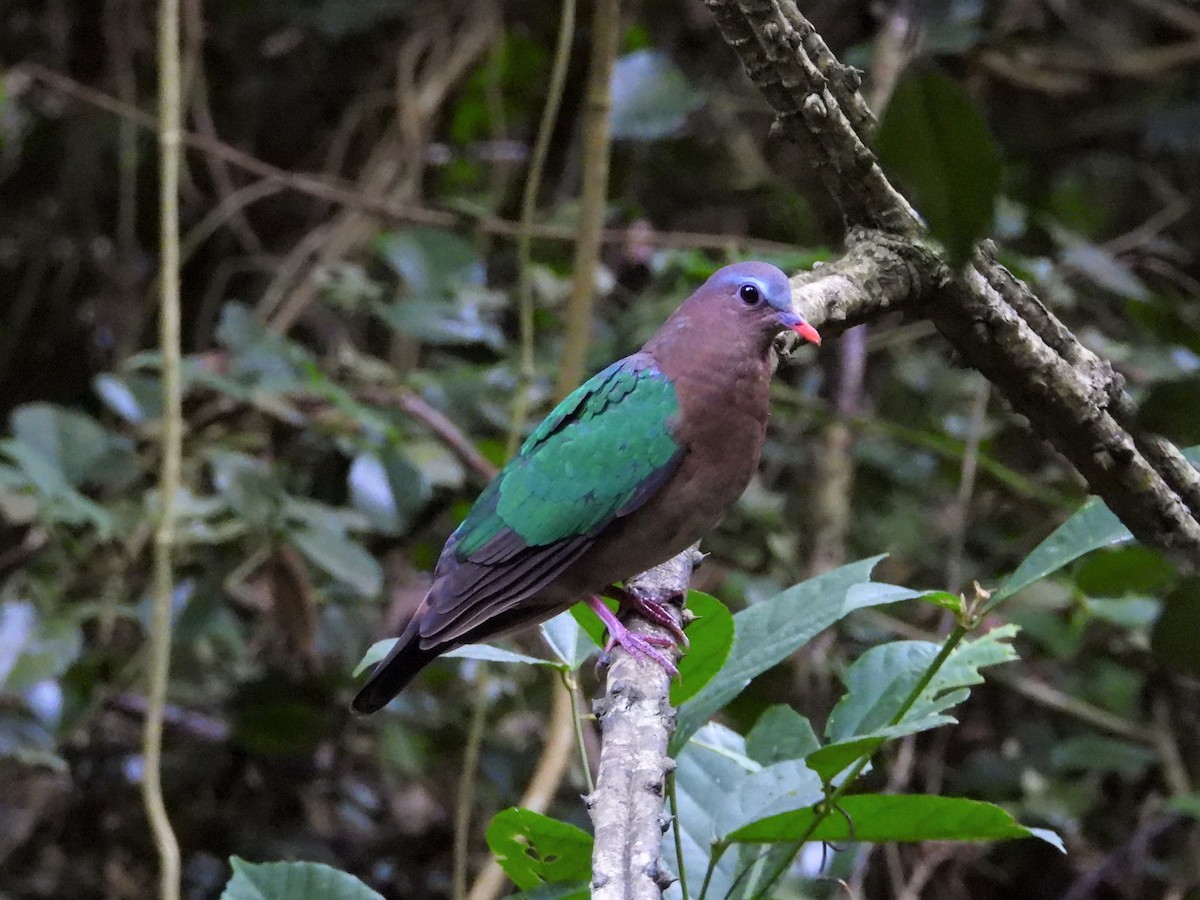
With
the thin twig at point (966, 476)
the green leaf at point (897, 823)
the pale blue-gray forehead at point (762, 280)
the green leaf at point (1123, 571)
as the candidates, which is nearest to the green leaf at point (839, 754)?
the green leaf at point (897, 823)

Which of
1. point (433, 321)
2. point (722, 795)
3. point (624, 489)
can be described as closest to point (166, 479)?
point (433, 321)

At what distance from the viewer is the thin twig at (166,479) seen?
8.15 feet

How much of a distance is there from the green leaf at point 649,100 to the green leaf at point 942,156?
3.17m

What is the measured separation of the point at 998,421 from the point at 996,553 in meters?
0.44

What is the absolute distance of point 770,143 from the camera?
15.9 ft

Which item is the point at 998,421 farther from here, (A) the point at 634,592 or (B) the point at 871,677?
(B) the point at 871,677

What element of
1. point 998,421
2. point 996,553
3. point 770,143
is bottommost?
point 996,553

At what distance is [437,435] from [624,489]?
1364 mm

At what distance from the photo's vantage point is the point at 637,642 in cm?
178

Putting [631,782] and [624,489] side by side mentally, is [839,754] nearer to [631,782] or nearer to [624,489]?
[631,782]

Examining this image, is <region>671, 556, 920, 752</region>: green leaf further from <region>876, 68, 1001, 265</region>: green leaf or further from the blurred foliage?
<region>876, 68, 1001, 265</region>: green leaf

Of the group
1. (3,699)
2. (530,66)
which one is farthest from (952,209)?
(530,66)

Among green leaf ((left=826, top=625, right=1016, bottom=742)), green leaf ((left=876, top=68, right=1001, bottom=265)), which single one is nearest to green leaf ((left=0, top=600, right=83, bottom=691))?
green leaf ((left=826, top=625, right=1016, bottom=742))

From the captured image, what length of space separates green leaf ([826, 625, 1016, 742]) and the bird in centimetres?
53
